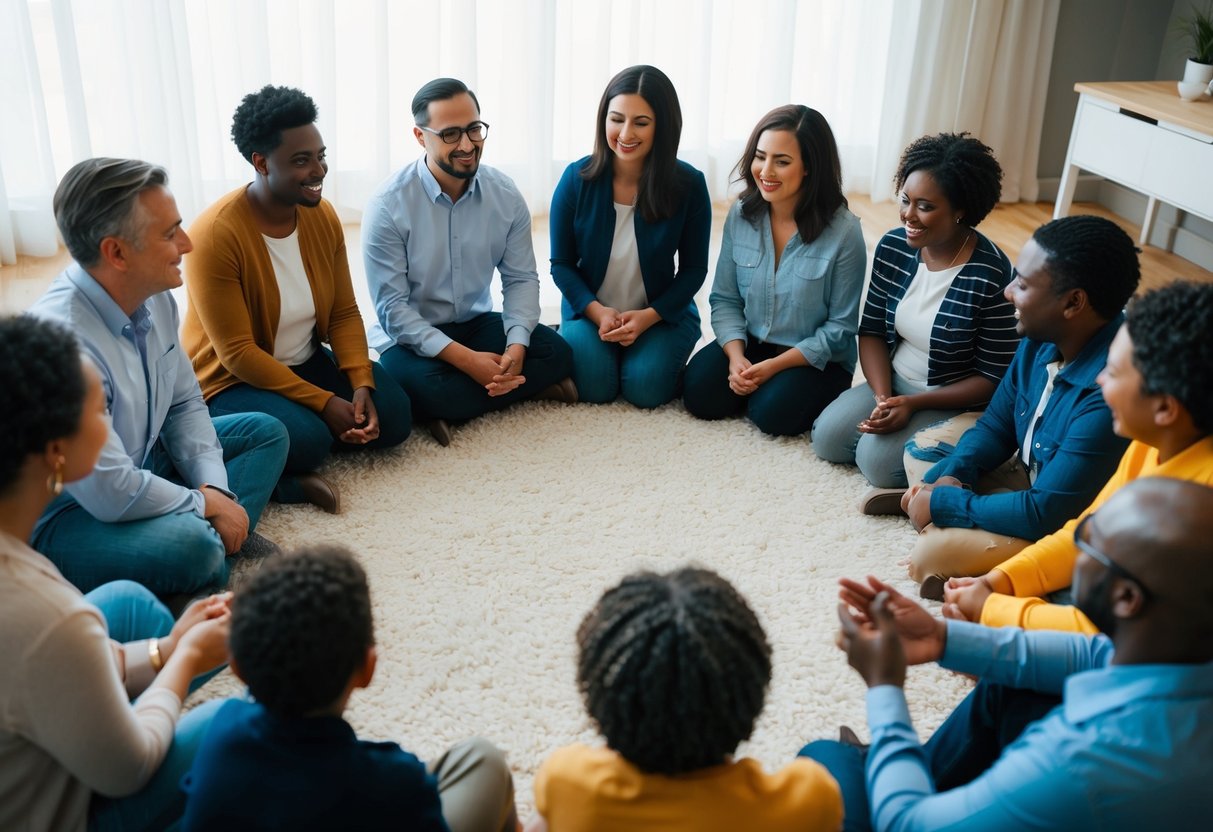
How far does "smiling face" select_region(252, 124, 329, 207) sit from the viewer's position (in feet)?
8.29

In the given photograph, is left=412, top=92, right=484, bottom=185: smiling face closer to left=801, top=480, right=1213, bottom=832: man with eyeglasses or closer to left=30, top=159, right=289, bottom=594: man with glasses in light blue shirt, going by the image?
left=30, top=159, right=289, bottom=594: man with glasses in light blue shirt

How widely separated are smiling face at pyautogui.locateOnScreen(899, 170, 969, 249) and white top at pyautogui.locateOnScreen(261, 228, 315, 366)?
Result: 1.48 meters

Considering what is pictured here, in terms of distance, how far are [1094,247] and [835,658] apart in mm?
971

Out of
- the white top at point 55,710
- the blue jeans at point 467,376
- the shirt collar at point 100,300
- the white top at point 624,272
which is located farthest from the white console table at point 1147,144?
the white top at point 55,710

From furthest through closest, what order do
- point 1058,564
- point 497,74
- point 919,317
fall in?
point 497,74 < point 919,317 < point 1058,564

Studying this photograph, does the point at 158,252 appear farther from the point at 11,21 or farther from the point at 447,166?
the point at 11,21

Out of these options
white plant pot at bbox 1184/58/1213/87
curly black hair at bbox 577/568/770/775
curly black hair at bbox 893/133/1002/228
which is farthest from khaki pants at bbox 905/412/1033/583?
white plant pot at bbox 1184/58/1213/87

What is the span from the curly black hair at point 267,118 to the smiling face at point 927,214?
57.3 inches

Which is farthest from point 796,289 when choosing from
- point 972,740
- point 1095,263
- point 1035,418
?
point 972,740

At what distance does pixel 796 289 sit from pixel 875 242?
1.67m

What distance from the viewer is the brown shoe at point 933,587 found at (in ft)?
7.84

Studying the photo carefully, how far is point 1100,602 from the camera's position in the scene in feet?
4.21

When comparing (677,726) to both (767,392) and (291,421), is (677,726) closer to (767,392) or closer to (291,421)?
(291,421)

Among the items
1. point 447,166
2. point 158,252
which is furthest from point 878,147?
point 158,252
